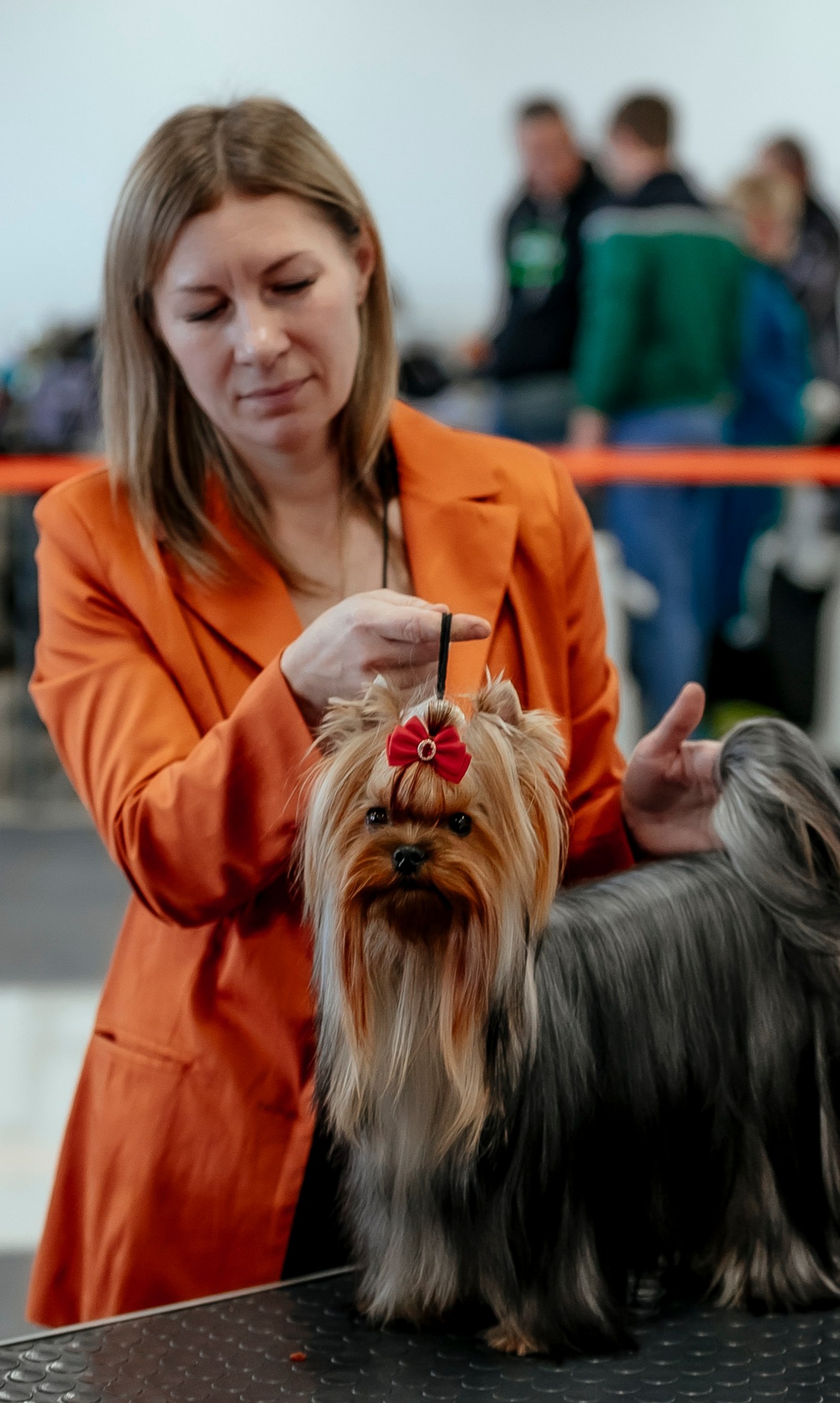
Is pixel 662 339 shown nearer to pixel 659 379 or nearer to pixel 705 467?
pixel 659 379

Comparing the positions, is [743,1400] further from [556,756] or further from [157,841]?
[157,841]

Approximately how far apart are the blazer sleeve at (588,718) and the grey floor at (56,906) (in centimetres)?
255

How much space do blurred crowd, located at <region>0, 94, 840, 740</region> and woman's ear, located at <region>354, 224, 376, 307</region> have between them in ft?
8.68

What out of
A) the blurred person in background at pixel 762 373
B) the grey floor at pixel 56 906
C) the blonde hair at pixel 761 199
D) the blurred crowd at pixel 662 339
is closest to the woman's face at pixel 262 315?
the grey floor at pixel 56 906

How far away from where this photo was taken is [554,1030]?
1.33 meters

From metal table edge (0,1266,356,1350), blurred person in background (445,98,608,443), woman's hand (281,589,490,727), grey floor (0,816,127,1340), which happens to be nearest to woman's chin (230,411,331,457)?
woman's hand (281,589,490,727)

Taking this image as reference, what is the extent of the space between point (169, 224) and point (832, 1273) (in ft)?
3.82

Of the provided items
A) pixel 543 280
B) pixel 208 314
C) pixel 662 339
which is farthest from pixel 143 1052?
pixel 543 280

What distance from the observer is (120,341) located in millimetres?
1609

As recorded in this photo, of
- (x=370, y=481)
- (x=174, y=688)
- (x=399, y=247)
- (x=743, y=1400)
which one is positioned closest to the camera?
(x=743, y=1400)

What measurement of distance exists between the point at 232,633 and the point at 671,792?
48 centimetres

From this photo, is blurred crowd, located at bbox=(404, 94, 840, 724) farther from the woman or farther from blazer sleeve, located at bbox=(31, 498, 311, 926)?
blazer sleeve, located at bbox=(31, 498, 311, 926)

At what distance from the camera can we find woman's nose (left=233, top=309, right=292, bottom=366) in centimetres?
147

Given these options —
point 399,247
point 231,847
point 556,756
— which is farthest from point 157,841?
point 399,247
